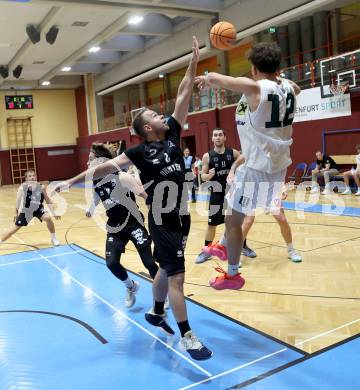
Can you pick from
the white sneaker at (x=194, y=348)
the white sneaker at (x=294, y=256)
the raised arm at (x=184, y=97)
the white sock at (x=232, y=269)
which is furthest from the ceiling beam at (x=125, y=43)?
the white sneaker at (x=194, y=348)

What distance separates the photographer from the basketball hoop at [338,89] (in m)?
13.2

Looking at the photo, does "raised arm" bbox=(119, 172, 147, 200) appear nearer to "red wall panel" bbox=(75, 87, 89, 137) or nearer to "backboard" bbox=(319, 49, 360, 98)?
"backboard" bbox=(319, 49, 360, 98)

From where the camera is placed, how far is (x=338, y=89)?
13.4 meters

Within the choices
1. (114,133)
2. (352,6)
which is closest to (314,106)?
(352,6)

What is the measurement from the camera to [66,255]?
761 cm

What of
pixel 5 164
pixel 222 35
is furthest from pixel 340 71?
pixel 5 164

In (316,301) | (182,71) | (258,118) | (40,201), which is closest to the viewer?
(258,118)

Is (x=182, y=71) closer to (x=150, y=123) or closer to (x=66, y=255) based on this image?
(x=66, y=255)

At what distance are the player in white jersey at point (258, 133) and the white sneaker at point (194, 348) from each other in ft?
2.17

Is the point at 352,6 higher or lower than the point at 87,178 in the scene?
higher

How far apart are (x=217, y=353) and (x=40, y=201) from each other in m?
5.86

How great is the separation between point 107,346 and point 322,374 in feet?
5.97

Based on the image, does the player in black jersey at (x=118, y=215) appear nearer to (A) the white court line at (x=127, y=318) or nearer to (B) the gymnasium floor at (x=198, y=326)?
(A) the white court line at (x=127, y=318)

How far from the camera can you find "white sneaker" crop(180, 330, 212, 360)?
10.3ft
